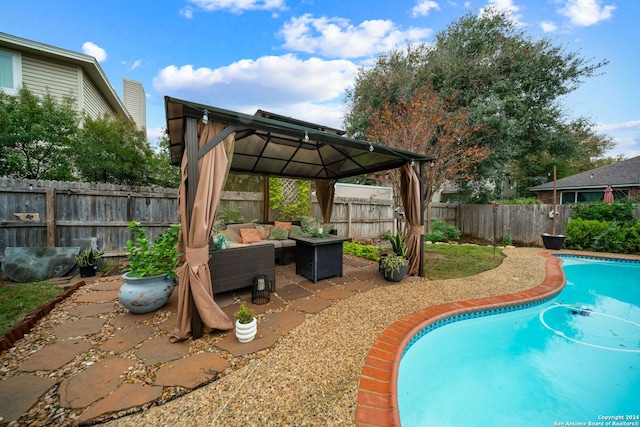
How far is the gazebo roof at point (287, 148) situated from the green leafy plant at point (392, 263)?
1807mm

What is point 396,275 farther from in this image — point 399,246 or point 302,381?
point 302,381

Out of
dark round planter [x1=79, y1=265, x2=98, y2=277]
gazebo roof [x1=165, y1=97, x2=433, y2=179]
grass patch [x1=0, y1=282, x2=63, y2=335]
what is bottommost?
grass patch [x1=0, y1=282, x2=63, y2=335]

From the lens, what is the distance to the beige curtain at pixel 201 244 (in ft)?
7.99

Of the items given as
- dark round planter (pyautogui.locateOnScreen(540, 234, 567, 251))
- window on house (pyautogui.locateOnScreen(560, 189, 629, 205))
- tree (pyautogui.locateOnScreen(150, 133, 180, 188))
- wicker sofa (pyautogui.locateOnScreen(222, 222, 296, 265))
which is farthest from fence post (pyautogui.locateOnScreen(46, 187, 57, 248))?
window on house (pyautogui.locateOnScreen(560, 189, 629, 205))

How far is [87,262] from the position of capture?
4367mm

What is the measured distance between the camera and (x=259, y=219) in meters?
6.77

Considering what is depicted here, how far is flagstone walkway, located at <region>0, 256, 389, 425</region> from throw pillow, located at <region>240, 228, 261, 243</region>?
1.70m

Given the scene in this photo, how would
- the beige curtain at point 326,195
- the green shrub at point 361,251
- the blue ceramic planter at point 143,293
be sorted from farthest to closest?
the beige curtain at point 326,195 → the green shrub at point 361,251 → the blue ceramic planter at point 143,293

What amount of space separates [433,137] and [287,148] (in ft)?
19.6

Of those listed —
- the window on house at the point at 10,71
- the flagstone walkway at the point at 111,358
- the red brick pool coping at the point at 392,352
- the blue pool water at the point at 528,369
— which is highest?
the window on house at the point at 10,71

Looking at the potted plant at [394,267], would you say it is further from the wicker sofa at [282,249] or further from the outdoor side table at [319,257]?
the wicker sofa at [282,249]

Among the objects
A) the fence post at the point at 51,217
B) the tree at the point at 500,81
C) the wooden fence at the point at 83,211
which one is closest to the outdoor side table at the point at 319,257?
the wooden fence at the point at 83,211

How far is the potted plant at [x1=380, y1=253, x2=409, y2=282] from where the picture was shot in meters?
4.22

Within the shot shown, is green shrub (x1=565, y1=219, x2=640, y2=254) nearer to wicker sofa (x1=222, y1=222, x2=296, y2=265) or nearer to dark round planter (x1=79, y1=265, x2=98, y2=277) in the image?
wicker sofa (x1=222, y1=222, x2=296, y2=265)
